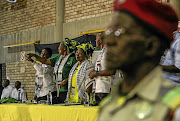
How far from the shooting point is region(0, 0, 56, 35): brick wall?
759 centimetres

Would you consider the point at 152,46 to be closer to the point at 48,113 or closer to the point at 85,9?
the point at 48,113

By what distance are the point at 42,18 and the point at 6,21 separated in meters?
1.68

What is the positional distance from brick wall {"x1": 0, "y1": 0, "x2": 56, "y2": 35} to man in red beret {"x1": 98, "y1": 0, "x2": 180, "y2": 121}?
6.66m

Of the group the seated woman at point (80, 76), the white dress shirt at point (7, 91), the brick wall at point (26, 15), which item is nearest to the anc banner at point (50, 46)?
the brick wall at point (26, 15)

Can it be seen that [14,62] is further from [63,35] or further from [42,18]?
[63,35]

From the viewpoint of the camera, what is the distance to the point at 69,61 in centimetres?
464

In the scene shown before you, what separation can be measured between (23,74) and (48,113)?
472 cm

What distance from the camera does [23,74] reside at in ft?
26.6

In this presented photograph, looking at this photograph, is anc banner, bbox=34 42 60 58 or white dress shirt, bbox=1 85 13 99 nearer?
anc banner, bbox=34 42 60 58

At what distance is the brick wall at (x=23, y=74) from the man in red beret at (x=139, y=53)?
704cm

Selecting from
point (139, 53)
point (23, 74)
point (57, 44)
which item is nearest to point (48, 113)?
point (139, 53)

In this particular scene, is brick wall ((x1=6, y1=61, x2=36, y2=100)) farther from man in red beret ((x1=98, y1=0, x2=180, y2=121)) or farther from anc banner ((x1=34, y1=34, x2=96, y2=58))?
man in red beret ((x1=98, y1=0, x2=180, y2=121))

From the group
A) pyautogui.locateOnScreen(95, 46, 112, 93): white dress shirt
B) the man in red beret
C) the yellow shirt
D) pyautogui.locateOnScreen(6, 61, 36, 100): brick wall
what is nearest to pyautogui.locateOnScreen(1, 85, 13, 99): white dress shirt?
pyautogui.locateOnScreen(6, 61, 36, 100): brick wall

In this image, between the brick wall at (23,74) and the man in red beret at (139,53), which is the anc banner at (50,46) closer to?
the brick wall at (23,74)
